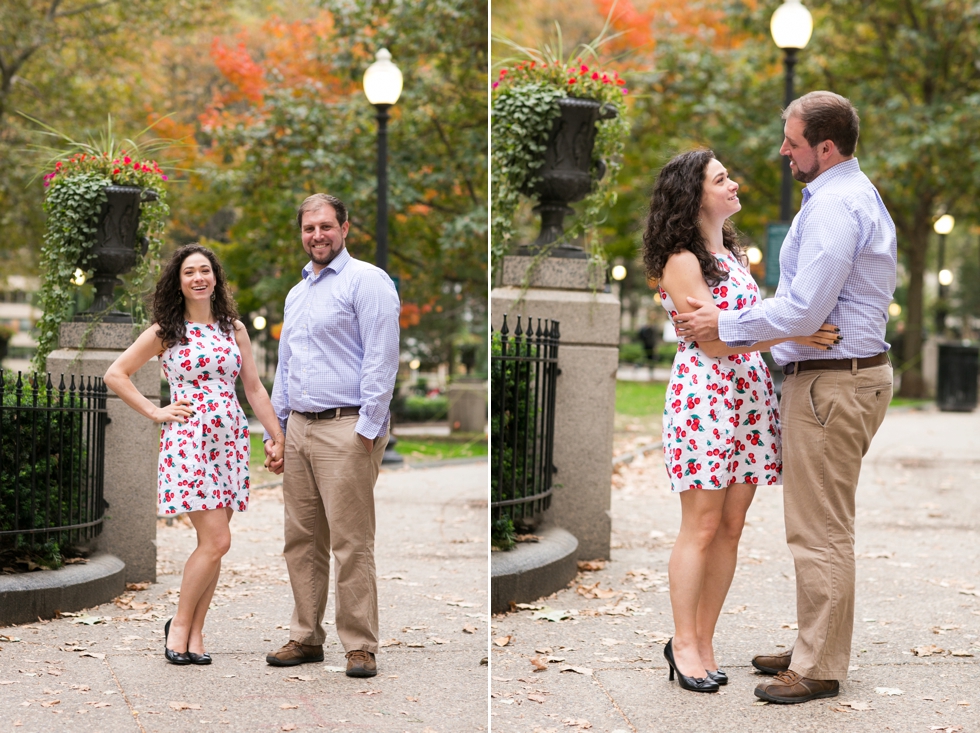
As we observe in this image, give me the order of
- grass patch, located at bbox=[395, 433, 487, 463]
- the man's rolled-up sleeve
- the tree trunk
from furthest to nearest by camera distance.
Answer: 1. the tree trunk
2. grass patch, located at bbox=[395, 433, 487, 463]
3. the man's rolled-up sleeve

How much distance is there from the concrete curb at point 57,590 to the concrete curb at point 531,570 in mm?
2209

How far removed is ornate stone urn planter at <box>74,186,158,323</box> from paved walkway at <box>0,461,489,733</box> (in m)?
1.77

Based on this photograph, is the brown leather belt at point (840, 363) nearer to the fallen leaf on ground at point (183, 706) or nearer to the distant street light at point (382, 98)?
the fallen leaf on ground at point (183, 706)

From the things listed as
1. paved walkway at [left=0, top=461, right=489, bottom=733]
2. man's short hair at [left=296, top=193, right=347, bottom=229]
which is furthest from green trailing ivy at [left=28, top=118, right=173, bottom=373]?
man's short hair at [left=296, top=193, right=347, bottom=229]

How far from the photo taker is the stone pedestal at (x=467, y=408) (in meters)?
20.2

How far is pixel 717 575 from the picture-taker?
4148 mm

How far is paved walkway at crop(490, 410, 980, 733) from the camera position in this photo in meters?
3.80

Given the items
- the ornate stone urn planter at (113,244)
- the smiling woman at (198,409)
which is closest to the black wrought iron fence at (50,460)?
the ornate stone urn planter at (113,244)

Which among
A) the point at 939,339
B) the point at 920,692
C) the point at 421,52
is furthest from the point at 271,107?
the point at 939,339

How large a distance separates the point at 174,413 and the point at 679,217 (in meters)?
2.28

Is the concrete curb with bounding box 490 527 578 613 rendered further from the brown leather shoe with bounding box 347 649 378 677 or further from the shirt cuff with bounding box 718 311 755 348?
the shirt cuff with bounding box 718 311 755 348

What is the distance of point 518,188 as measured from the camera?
21.7 ft

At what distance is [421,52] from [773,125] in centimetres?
847

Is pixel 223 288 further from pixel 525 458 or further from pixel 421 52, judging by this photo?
pixel 421 52
